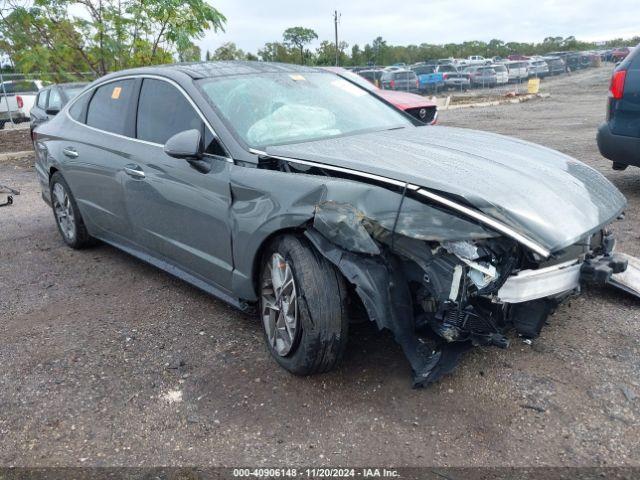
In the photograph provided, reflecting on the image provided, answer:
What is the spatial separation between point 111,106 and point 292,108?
165 centimetres

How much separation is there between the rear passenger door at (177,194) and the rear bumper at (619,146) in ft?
13.9

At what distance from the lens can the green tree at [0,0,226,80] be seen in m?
11.0

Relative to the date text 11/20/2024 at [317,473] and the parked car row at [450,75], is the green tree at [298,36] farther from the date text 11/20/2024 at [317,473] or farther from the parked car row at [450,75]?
the date text 11/20/2024 at [317,473]

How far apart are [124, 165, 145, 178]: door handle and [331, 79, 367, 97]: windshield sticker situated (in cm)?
152

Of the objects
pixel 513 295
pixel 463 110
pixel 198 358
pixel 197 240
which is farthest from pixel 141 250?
pixel 463 110

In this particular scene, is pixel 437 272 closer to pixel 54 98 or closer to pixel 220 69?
pixel 220 69

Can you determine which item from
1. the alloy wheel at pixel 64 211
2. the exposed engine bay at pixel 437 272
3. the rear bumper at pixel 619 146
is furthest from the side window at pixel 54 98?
the exposed engine bay at pixel 437 272

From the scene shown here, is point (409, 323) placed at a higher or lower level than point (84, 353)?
higher

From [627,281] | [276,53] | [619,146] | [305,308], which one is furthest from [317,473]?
[276,53]

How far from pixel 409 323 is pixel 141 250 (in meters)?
2.42

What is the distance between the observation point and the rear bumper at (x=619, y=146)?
5730 millimetres

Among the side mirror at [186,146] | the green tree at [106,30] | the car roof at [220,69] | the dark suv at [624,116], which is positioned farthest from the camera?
the green tree at [106,30]

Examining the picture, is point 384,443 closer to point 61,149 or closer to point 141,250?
point 141,250

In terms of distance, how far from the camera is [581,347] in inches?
129
